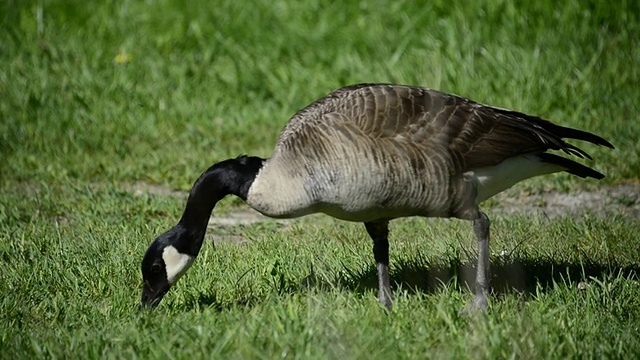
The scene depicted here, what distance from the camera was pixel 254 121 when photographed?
9.57 m

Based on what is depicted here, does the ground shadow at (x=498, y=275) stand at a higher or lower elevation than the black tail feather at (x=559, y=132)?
lower

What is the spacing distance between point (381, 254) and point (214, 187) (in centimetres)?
107

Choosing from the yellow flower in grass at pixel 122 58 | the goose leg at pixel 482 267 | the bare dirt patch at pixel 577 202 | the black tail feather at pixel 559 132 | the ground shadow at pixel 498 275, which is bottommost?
the bare dirt patch at pixel 577 202

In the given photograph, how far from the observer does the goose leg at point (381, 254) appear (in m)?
5.27

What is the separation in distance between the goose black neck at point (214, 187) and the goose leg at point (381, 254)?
0.83 meters

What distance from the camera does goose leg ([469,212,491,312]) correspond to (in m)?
5.01

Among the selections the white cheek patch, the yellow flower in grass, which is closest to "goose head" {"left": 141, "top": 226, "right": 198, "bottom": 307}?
the white cheek patch

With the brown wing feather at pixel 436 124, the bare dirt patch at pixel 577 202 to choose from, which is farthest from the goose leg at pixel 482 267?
the bare dirt patch at pixel 577 202

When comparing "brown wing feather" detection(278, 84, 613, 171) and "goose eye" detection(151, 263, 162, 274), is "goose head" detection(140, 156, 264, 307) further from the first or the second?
"brown wing feather" detection(278, 84, 613, 171)

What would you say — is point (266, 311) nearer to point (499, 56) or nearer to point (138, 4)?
point (499, 56)

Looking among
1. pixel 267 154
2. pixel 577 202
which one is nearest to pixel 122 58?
pixel 267 154

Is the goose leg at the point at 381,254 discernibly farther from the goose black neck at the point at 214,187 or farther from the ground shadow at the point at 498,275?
the goose black neck at the point at 214,187

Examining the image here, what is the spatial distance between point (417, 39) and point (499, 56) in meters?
1.00

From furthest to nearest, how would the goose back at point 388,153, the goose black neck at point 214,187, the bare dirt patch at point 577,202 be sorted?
1. the bare dirt patch at point 577,202
2. the goose black neck at point 214,187
3. the goose back at point 388,153
